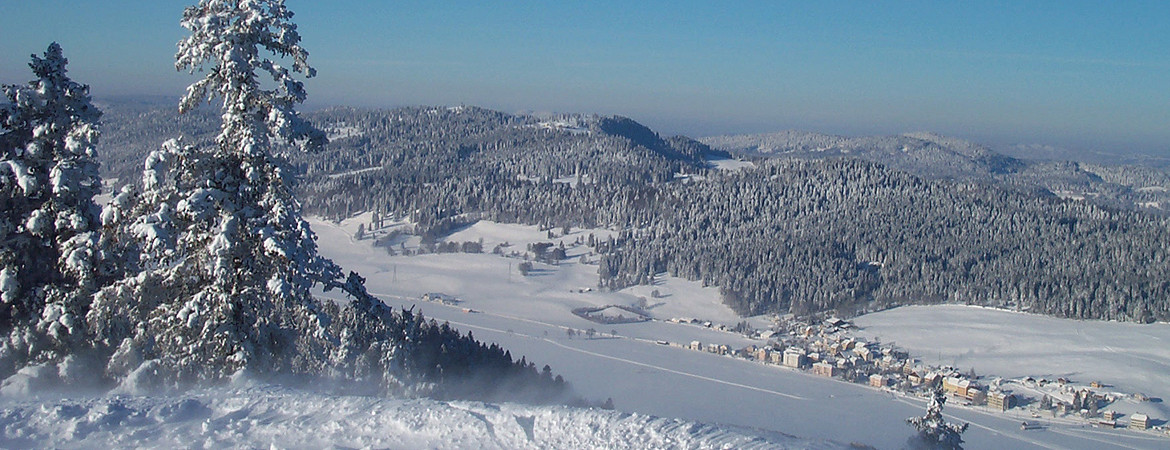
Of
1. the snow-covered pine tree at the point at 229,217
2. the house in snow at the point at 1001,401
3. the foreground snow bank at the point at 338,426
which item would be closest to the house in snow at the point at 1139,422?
the house in snow at the point at 1001,401

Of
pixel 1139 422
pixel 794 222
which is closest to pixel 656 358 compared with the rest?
pixel 1139 422

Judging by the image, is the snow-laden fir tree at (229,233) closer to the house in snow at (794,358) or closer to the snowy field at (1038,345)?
the house in snow at (794,358)

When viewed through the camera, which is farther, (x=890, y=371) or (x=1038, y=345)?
(x=1038, y=345)

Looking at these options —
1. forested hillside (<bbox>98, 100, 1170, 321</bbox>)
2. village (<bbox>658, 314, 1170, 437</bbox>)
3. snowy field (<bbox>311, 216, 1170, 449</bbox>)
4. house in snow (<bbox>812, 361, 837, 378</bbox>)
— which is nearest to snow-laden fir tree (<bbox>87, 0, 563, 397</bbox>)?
snowy field (<bbox>311, 216, 1170, 449</bbox>)

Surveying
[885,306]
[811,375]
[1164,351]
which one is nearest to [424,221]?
[885,306]

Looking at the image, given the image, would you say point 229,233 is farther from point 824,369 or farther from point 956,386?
point 824,369

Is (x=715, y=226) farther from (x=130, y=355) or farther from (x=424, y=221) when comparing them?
(x=130, y=355)

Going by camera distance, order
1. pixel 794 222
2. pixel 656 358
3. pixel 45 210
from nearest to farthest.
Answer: pixel 45 210, pixel 656 358, pixel 794 222
